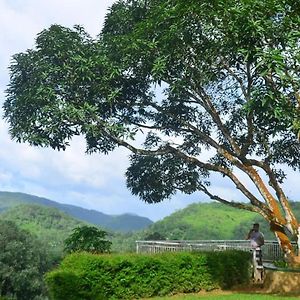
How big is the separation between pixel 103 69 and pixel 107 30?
4.04m

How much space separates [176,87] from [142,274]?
6250 millimetres

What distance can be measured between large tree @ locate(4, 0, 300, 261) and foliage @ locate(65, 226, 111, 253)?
383 centimetres

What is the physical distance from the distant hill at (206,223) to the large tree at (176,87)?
46.2m

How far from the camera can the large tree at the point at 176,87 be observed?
1625 cm

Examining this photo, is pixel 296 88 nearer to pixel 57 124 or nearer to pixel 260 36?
pixel 260 36

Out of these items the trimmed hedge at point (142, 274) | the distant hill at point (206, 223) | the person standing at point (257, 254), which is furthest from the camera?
the distant hill at point (206, 223)

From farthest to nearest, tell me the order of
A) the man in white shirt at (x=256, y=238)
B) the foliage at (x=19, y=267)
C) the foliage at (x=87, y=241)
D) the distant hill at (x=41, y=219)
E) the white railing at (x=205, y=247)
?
the distant hill at (x=41, y=219) → the foliage at (x=19, y=267) → the white railing at (x=205, y=247) → the man in white shirt at (x=256, y=238) → the foliage at (x=87, y=241)

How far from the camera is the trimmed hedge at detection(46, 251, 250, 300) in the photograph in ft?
49.7

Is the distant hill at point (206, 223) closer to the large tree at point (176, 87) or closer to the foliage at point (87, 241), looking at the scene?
the large tree at point (176, 87)

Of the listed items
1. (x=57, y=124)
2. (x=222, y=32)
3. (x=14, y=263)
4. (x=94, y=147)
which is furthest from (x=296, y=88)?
(x=14, y=263)

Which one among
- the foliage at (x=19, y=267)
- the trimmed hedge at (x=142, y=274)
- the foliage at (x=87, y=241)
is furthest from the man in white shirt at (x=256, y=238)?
the foliage at (x=19, y=267)

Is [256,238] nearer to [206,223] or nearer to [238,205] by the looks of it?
[238,205]

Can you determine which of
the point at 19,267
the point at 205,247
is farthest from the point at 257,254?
the point at 19,267

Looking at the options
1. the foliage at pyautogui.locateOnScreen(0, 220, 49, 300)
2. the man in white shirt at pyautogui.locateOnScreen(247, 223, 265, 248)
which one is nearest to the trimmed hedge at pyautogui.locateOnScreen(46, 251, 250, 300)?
the man in white shirt at pyautogui.locateOnScreen(247, 223, 265, 248)
